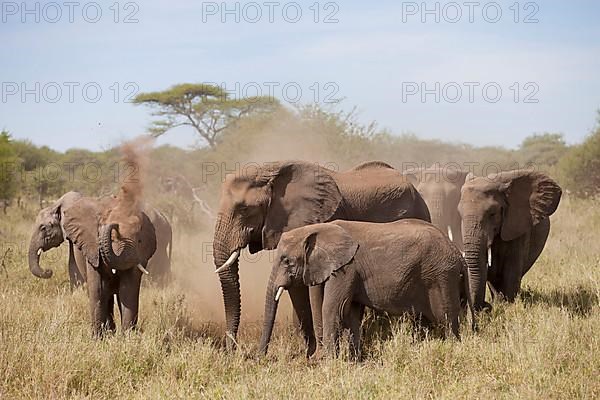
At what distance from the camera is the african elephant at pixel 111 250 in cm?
818

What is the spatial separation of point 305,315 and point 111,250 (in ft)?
6.83

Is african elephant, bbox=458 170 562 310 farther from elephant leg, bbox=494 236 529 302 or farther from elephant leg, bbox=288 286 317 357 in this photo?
elephant leg, bbox=288 286 317 357

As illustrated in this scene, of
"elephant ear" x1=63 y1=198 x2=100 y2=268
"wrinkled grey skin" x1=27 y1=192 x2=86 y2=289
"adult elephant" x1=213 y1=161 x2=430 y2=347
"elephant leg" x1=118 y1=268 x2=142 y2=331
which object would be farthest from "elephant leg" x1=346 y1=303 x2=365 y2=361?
"wrinkled grey skin" x1=27 y1=192 x2=86 y2=289

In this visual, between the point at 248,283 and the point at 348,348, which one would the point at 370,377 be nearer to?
the point at 348,348

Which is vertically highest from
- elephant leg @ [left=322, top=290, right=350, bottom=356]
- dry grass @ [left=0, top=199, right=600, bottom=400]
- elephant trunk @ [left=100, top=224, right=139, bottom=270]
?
elephant trunk @ [left=100, top=224, right=139, bottom=270]

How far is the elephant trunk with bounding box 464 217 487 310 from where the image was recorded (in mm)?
9555

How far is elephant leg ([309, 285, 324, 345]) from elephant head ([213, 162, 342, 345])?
75cm

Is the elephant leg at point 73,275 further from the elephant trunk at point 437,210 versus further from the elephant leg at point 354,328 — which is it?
the elephant trunk at point 437,210

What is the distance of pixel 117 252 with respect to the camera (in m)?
8.13

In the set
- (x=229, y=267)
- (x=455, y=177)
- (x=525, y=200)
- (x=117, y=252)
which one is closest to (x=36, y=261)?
(x=117, y=252)

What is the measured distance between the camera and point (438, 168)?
16.2m

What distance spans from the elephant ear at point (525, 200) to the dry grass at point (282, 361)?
887 millimetres

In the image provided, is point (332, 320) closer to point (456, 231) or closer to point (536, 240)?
point (536, 240)

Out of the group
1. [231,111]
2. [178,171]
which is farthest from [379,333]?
[231,111]
